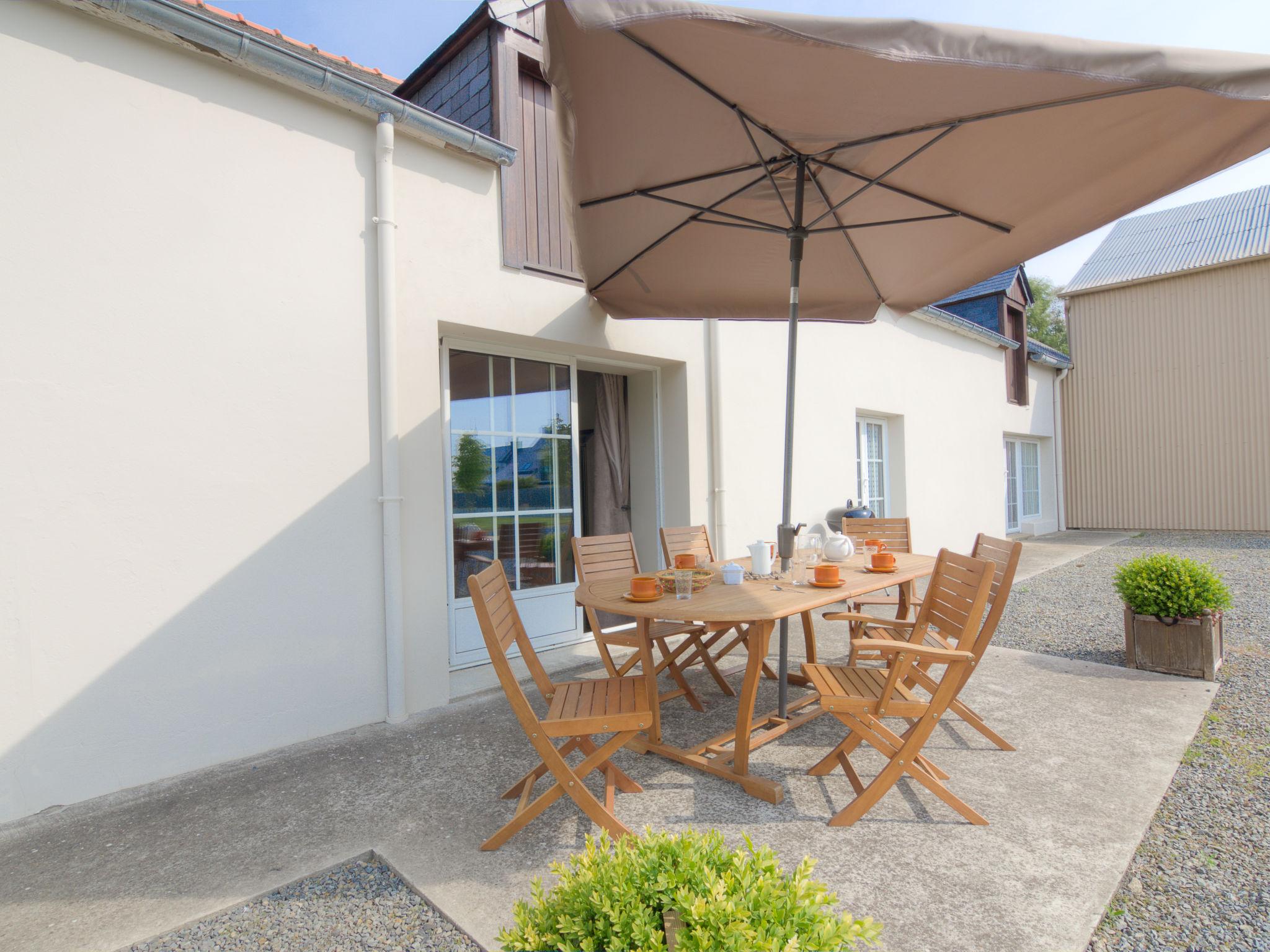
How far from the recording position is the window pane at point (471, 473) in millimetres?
4230

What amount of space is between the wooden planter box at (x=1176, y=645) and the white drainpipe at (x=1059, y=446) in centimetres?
1073

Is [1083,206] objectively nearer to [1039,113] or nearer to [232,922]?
[1039,113]

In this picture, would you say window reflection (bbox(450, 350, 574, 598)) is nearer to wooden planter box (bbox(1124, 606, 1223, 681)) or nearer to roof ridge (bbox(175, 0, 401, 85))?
roof ridge (bbox(175, 0, 401, 85))

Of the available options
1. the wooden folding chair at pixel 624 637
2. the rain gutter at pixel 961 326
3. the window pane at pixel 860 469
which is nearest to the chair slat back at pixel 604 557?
the wooden folding chair at pixel 624 637

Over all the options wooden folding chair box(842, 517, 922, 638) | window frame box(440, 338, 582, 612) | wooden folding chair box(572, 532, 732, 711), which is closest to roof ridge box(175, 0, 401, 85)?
window frame box(440, 338, 582, 612)

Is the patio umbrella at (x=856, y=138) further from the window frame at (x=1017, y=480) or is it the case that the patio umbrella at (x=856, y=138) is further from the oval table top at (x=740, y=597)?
the window frame at (x=1017, y=480)

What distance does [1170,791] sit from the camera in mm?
2566

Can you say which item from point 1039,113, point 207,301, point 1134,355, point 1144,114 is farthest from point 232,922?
point 1134,355

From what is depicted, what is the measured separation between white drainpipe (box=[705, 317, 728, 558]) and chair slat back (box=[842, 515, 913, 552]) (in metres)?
1.04

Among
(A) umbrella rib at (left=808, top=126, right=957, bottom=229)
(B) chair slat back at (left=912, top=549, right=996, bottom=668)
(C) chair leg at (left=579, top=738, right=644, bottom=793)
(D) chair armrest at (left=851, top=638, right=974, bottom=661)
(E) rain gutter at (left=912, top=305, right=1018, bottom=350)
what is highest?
(E) rain gutter at (left=912, top=305, right=1018, bottom=350)

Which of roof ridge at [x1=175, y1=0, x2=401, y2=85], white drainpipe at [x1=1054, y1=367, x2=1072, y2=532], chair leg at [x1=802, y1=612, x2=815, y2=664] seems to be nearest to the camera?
chair leg at [x1=802, y1=612, x2=815, y2=664]

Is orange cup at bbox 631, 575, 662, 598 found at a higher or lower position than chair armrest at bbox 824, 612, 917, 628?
higher

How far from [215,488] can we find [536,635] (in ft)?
7.60

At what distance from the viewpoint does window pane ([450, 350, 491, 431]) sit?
4.25 metres
